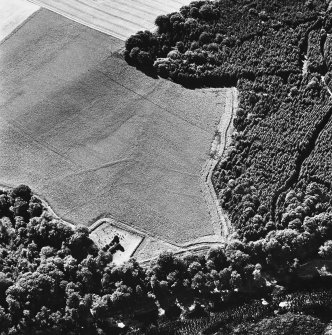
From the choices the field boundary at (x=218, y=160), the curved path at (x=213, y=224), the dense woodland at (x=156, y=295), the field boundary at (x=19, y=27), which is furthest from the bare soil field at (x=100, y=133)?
the dense woodland at (x=156, y=295)

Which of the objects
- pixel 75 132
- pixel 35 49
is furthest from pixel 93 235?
pixel 35 49

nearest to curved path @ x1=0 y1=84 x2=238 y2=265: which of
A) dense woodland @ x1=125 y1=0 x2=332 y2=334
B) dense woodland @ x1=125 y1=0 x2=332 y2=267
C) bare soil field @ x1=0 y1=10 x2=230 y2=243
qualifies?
bare soil field @ x1=0 y1=10 x2=230 y2=243

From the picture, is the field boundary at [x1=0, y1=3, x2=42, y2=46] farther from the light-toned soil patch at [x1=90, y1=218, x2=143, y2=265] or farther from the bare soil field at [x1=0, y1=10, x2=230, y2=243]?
the light-toned soil patch at [x1=90, y1=218, x2=143, y2=265]

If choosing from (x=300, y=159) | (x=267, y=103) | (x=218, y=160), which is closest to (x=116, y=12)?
(x=267, y=103)

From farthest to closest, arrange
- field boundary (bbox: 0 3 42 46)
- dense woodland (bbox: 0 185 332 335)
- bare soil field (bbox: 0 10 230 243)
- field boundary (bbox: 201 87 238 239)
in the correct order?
field boundary (bbox: 0 3 42 46)
bare soil field (bbox: 0 10 230 243)
field boundary (bbox: 201 87 238 239)
dense woodland (bbox: 0 185 332 335)

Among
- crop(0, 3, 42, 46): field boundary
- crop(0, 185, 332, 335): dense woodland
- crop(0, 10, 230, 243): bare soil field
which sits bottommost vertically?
crop(0, 185, 332, 335): dense woodland

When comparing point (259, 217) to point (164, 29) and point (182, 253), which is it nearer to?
point (182, 253)

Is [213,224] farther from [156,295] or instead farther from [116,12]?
[116,12]
